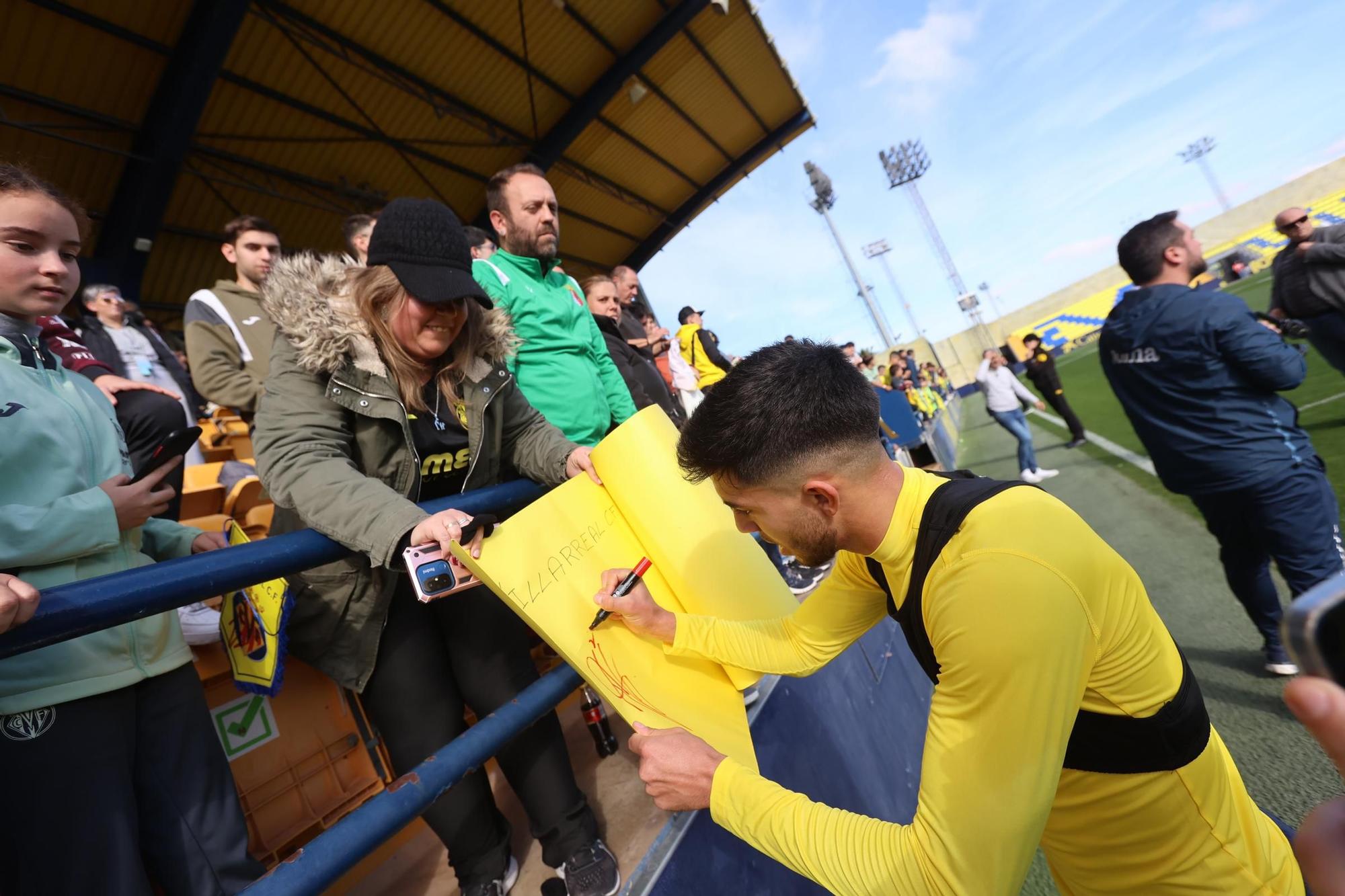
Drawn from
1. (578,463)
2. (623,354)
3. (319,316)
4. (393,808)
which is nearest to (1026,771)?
(393,808)

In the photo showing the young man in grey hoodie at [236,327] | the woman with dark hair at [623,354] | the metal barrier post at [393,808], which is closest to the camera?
the metal barrier post at [393,808]

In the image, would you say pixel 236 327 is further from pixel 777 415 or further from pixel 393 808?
pixel 777 415

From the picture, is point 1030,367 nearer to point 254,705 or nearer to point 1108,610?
point 1108,610

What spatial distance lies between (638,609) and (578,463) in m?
0.52

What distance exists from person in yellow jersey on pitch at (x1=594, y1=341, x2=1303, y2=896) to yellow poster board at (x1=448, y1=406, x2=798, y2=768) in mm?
70

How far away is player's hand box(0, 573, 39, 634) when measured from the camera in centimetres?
73

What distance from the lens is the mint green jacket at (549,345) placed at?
244cm

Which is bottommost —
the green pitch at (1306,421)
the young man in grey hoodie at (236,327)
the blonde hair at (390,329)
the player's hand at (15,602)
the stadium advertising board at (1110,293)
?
the stadium advertising board at (1110,293)

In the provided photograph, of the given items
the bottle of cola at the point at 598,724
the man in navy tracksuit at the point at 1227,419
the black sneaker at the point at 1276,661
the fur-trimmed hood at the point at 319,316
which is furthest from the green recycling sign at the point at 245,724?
the black sneaker at the point at 1276,661

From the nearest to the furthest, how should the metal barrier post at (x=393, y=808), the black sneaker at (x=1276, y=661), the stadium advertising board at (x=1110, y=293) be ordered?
the metal barrier post at (x=393, y=808) < the black sneaker at (x=1276, y=661) < the stadium advertising board at (x=1110, y=293)

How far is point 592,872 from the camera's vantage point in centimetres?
146

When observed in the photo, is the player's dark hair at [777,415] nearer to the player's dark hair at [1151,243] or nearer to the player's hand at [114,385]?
the player's hand at [114,385]
